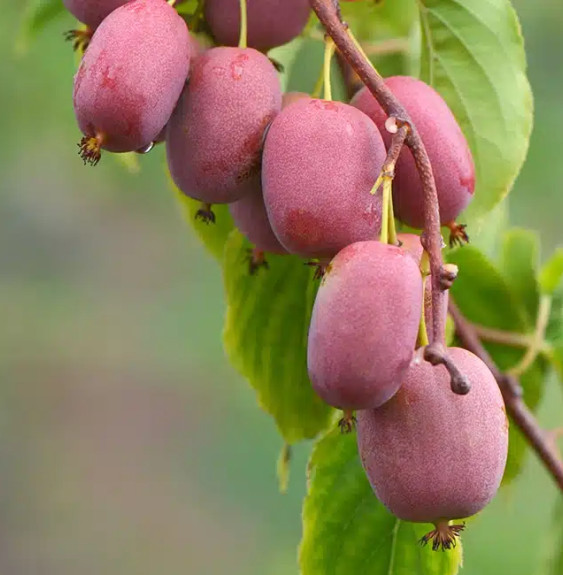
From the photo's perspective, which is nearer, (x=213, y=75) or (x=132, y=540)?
(x=213, y=75)

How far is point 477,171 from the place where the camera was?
0.83 meters

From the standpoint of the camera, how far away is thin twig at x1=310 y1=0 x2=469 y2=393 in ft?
1.93

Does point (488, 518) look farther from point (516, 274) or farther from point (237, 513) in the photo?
point (516, 274)

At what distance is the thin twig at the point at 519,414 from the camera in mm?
960

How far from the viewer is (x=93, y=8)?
2.30ft

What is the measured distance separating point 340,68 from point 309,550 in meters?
0.41

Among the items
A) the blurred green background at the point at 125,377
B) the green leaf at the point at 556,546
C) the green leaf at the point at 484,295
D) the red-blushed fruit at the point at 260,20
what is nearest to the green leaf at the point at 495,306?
the green leaf at the point at 484,295

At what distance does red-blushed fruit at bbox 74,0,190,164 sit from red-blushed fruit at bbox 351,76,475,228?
14 centimetres

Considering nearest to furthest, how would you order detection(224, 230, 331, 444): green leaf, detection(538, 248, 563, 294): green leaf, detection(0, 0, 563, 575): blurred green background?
detection(224, 230, 331, 444): green leaf < detection(538, 248, 563, 294): green leaf < detection(0, 0, 563, 575): blurred green background

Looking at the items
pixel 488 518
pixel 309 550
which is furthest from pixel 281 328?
pixel 488 518

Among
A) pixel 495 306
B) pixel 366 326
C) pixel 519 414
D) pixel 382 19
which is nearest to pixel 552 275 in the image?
pixel 495 306

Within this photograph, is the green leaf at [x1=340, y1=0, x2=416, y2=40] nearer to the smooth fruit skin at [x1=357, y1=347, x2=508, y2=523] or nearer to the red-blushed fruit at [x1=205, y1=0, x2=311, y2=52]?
the red-blushed fruit at [x1=205, y1=0, x2=311, y2=52]

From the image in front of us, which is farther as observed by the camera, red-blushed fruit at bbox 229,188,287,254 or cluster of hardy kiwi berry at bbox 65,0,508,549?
red-blushed fruit at bbox 229,188,287,254

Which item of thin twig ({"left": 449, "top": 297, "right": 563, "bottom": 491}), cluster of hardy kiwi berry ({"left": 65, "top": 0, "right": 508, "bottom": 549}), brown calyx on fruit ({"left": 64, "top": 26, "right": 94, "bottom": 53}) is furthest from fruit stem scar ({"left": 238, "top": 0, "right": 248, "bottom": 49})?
thin twig ({"left": 449, "top": 297, "right": 563, "bottom": 491})
